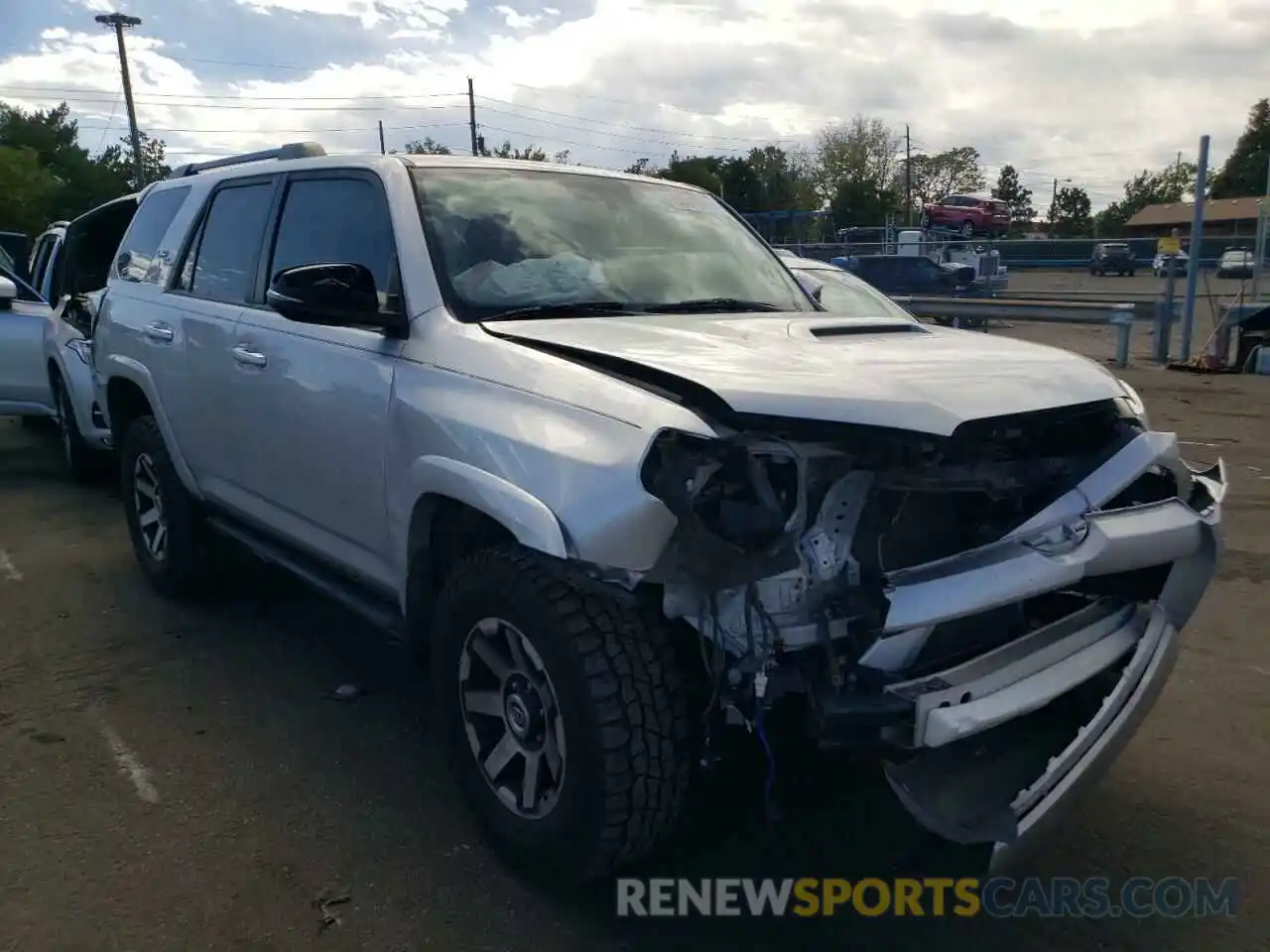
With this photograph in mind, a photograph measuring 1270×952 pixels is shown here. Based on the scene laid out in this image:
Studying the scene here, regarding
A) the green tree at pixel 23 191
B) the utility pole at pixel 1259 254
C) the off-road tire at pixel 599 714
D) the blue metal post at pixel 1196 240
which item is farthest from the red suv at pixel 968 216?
the off-road tire at pixel 599 714

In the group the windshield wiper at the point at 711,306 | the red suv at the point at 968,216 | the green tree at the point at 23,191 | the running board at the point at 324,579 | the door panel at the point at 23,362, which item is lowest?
the running board at the point at 324,579

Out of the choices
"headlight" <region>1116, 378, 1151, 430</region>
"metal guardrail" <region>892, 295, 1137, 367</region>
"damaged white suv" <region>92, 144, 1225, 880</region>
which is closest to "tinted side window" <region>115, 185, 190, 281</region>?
"damaged white suv" <region>92, 144, 1225, 880</region>

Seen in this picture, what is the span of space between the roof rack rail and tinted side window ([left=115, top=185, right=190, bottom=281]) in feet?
0.62

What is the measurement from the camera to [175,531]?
16.3 ft

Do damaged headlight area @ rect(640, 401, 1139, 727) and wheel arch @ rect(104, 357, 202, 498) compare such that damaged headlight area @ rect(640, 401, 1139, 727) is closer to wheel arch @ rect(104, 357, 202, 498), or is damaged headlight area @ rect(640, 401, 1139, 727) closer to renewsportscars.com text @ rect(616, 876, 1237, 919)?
renewsportscars.com text @ rect(616, 876, 1237, 919)

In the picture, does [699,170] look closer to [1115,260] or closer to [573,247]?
[1115,260]

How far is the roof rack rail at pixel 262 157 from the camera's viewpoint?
14.9 feet

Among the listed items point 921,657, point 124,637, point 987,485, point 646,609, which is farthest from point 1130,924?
point 124,637

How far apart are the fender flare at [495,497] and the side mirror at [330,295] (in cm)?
55

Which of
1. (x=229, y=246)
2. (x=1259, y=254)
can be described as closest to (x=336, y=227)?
(x=229, y=246)

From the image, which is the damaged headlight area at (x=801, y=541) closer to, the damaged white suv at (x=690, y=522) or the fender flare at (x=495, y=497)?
the damaged white suv at (x=690, y=522)

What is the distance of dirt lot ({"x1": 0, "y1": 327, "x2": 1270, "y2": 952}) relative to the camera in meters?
2.74

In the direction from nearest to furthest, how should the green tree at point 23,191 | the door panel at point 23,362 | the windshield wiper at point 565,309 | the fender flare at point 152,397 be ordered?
the windshield wiper at point 565,309
the fender flare at point 152,397
the door panel at point 23,362
the green tree at point 23,191

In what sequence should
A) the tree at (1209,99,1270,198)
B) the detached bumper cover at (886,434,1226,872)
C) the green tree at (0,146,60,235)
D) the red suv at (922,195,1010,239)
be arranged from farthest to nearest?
the tree at (1209,99,1270,198)
the green tree at (0,146,60,235)
the red suv at (922,195,1010,239)
the detached bumper cover at (886,434,1226,872)
